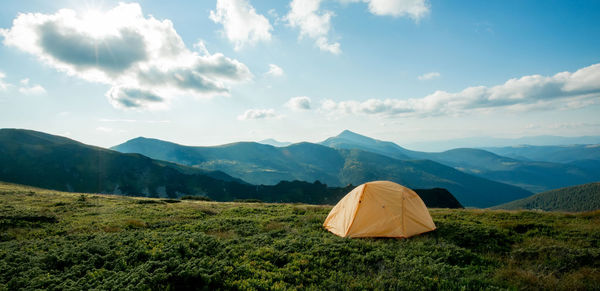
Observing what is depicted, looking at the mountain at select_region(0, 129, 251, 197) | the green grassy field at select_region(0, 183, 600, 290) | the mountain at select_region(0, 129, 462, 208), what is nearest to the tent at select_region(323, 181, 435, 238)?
the green grassy field at select_region(0, 183, 600, 290)

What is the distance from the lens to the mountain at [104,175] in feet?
465

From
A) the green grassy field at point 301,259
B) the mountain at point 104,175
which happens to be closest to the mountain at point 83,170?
the mountain at point 104,175

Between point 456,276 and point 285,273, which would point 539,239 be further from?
point 285,273

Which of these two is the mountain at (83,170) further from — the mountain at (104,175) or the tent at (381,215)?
the tent at (381,215)

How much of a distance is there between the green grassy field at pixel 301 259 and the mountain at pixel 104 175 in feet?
383

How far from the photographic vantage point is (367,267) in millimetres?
9039

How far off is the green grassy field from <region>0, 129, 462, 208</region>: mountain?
4599 inches

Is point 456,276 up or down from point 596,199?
up

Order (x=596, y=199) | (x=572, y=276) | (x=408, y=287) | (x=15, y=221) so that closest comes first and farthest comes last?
(x=408, y=287)
(x=572, y=276)
(x=15, y=221)
(x=596, y=199)

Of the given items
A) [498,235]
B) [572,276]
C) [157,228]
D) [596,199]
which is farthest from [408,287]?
[596,199]

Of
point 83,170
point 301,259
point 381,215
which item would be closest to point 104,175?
point 83,170

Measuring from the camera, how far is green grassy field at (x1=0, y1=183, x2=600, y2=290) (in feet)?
24.9

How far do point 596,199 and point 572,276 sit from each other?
297160 mm

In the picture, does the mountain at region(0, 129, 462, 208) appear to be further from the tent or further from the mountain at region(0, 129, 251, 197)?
the tent
